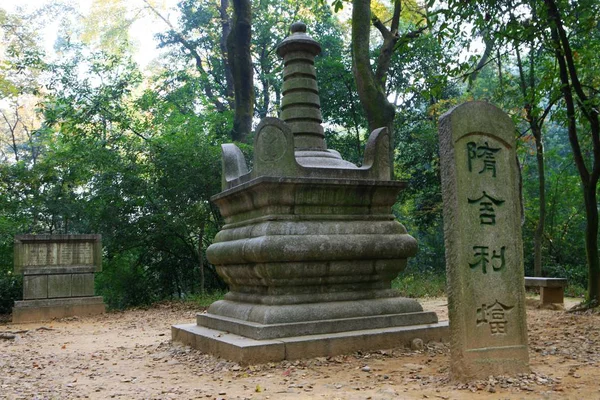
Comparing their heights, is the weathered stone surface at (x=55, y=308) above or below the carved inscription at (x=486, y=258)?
below

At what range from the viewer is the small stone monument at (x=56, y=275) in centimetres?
1162

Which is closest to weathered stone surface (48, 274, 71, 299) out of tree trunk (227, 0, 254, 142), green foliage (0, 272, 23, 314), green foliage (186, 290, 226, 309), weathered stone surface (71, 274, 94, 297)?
weathered stone surface (71, 274, 94, 297)

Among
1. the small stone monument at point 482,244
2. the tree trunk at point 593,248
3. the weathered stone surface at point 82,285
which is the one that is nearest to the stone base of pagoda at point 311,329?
the small stone monument at point 482,244

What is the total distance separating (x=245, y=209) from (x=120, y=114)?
10730mm

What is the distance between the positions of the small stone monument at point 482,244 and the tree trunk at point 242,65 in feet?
41.5

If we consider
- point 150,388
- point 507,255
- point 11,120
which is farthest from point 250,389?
point 11,120

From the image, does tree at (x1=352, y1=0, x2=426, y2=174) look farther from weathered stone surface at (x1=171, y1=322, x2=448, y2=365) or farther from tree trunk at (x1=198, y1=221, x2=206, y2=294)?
weathered stone surface at (x1=171, y1=322, x2=448, y2=365)

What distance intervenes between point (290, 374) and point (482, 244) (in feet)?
6.63

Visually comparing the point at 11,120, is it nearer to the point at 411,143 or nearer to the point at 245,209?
the point at 411,143

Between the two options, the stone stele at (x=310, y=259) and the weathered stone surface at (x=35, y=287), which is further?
the weathered stone surface at (x=35, y=287)

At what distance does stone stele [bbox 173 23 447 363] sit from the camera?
19.1 ft

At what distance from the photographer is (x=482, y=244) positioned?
14.7ft

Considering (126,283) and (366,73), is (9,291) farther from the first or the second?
(366,73)

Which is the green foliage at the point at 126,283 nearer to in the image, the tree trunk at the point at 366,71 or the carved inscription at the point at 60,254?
the carved inscription at the point at 60,254
